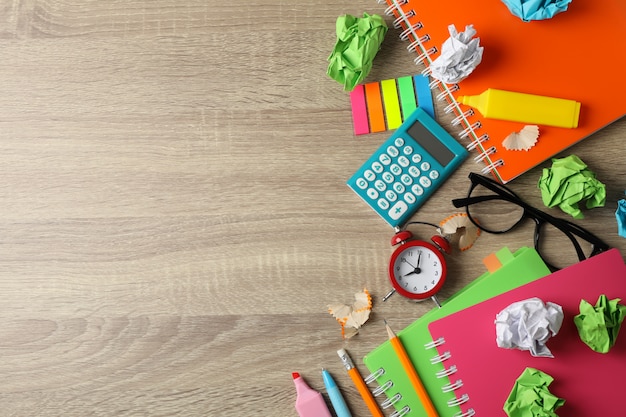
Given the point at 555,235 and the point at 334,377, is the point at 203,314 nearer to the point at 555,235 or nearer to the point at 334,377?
the point at 334,377

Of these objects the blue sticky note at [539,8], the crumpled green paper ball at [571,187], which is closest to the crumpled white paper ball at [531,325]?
the crumpled green paper ball at [571,187]

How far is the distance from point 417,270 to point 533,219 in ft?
0.56

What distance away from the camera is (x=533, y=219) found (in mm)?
894

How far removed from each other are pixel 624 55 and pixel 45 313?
2.79 feet

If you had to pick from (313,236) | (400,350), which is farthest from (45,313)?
(400,350)

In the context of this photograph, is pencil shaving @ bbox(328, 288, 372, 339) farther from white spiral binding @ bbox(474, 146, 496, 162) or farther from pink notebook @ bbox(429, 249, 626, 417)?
white spiral binding @ bbox(474, 146, 496, 162)

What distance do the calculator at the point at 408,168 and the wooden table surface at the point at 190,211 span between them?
21mm

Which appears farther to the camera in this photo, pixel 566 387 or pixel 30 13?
pixel 30 13

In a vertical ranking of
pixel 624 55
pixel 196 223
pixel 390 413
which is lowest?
pixel 390 413

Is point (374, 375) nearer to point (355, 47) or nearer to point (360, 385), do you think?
point (360, 385)

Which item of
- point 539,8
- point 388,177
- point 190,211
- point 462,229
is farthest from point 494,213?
point 190,211

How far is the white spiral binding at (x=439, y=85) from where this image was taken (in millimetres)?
887

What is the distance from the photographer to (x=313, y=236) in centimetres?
91

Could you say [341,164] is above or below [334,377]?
above
